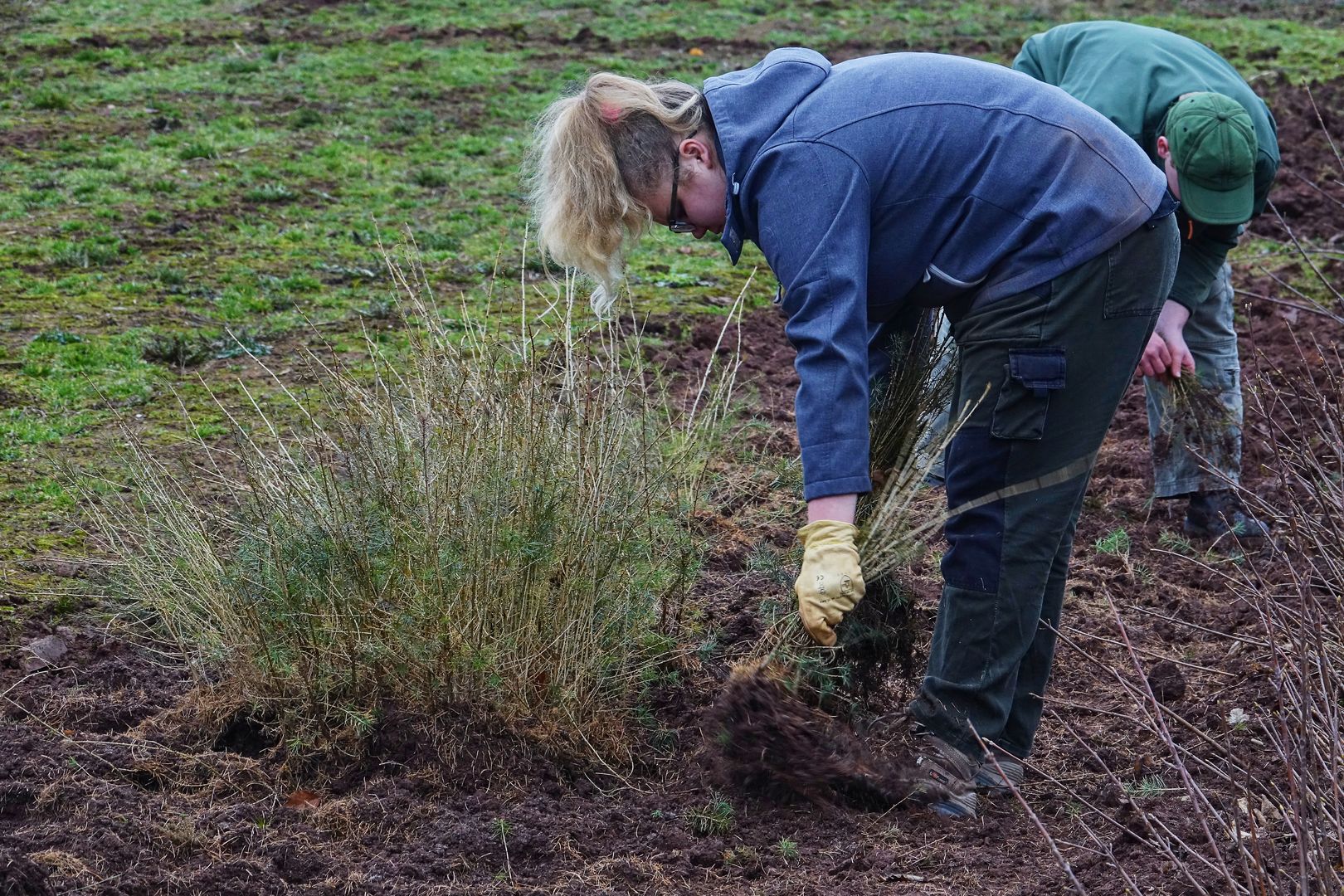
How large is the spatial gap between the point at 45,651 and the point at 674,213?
218 cm

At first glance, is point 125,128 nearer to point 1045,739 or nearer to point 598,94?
point 598,94

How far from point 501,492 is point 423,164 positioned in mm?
6106

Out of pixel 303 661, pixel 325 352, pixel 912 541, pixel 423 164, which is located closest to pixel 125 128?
pixel 423 164

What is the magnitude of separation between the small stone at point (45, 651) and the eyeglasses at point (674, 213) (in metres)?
2.12

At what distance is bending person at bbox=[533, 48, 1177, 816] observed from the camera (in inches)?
104

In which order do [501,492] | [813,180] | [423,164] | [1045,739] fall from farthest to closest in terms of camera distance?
[423,164]
[1045,739]
[501,492]
[813,180]

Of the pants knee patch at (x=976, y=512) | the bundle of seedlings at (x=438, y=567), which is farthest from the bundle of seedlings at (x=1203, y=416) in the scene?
the bundle of seedlings at (x=438, y=567)

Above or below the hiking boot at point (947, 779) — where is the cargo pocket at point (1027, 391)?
above

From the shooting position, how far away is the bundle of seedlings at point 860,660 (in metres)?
2.97

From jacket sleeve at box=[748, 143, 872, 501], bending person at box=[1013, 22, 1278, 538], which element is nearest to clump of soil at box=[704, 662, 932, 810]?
jacket sleeve at box=[748, 143, 872, 501]

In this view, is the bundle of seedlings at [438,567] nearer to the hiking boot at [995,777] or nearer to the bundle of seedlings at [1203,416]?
the hiking boot at [995,777]

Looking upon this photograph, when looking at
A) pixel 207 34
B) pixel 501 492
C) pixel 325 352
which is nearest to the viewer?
pixel 501 492

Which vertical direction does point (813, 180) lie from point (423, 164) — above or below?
above

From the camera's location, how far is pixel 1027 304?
2.78m
